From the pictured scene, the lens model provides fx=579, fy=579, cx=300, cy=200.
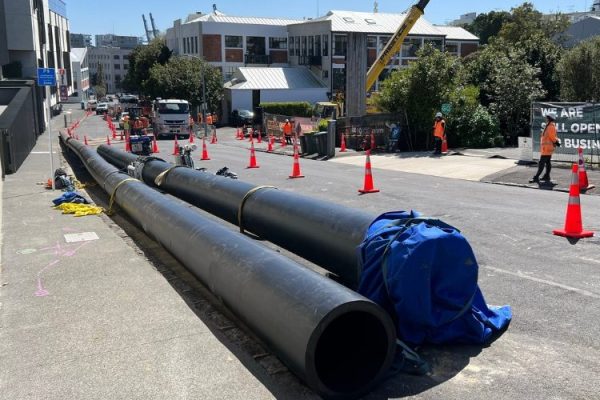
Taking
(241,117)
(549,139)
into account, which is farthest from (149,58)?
(549,139)

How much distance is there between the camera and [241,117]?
52.5 m

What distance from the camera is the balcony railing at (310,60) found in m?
61.3

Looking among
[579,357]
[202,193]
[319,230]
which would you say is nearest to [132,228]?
[202,193]

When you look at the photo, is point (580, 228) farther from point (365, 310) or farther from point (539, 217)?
point (365, 310)

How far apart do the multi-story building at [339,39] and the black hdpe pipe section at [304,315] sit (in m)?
52.0

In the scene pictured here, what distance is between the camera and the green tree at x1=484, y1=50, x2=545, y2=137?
24.8 metres

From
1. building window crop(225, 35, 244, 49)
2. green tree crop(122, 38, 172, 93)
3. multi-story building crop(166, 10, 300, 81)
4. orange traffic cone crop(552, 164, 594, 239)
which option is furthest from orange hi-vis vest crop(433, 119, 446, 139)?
green tree crop(122, 38, 172, 93)

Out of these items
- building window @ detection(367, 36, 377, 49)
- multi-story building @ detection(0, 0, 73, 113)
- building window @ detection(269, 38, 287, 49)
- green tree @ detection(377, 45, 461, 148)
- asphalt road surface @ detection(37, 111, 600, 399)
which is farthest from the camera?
building window @ detection(269, 38, 287, 49)

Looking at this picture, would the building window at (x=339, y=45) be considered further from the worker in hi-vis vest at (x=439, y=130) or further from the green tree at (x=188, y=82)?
the worker in hi-vis vest at (x=439, y=130)

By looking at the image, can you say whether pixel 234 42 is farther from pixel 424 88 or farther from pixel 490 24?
pixel 490 24

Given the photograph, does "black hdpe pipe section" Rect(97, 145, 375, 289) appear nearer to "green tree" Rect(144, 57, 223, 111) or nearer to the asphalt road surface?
the asphalt road surface

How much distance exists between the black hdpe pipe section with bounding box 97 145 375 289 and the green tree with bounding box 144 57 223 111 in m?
45.7

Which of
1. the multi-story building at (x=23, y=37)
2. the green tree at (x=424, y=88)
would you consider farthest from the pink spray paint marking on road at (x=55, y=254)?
the multi-story building at (x=23, y=37)

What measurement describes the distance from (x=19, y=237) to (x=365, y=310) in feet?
25.2
